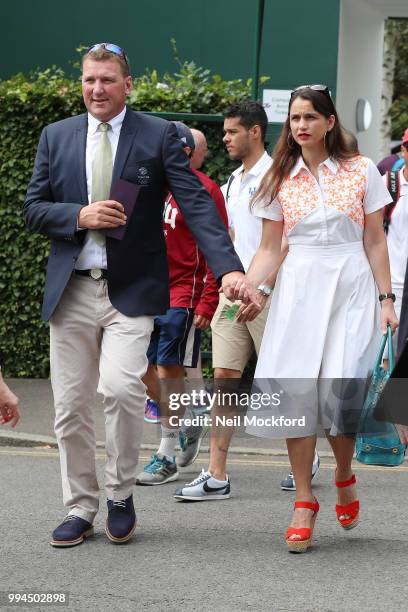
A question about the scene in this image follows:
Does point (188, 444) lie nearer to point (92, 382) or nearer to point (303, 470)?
point (92, 382)

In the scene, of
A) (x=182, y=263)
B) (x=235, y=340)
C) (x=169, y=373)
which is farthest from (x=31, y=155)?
(x=235, y=340)

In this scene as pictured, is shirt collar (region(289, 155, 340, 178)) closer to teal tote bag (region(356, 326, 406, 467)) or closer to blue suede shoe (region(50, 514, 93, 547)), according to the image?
teal tote bag (region(356, 326, 406, 467))

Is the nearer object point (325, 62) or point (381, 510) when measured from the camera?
point (381, 510)

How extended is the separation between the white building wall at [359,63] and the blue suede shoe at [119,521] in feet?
29.6

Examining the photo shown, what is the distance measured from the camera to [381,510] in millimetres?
6887

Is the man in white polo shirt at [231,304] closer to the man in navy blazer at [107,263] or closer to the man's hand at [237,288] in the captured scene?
the man in navy blazer at [107,263]

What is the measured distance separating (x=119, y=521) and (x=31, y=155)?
6.18 m

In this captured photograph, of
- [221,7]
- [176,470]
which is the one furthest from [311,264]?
[221,7]

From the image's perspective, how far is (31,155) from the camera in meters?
11.5

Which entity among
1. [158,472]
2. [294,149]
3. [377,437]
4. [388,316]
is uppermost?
[294,149]

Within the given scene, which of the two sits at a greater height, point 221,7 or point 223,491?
point 221,7

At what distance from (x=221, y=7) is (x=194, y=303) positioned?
8.70 meters

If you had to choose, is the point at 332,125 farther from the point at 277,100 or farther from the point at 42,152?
the point at 277,100

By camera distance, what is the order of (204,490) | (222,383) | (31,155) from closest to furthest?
(204,490), (222,383), (31,155)
